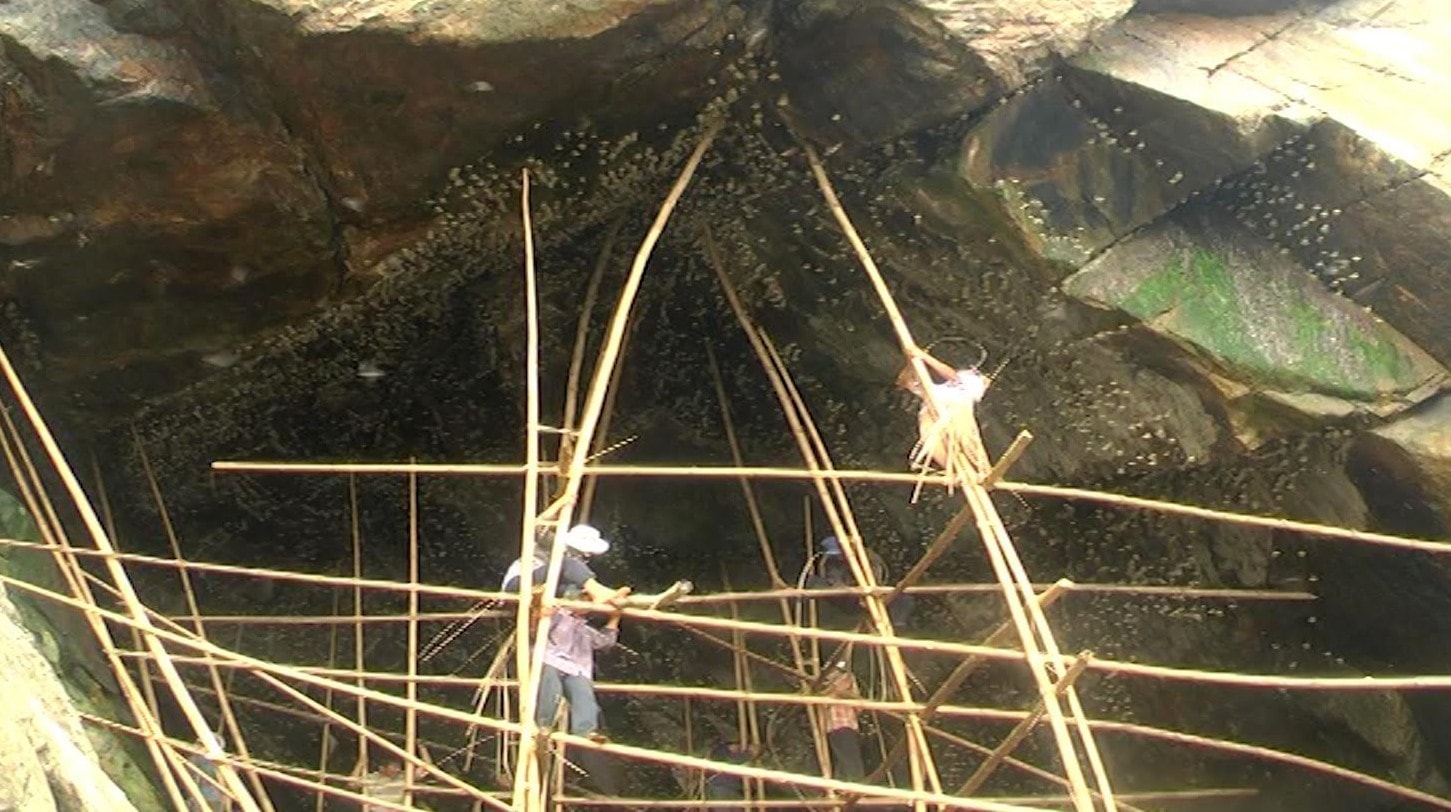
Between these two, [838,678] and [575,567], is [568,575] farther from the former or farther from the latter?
[838,678]

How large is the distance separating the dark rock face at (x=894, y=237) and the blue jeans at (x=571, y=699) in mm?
1599

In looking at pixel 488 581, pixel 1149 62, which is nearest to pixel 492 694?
pixel 488 581

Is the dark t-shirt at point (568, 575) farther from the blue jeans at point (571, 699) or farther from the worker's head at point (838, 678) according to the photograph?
the worker's head at point (838, 678)

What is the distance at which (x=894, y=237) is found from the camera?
451 cm

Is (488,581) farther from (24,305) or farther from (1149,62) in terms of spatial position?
(1149,62)

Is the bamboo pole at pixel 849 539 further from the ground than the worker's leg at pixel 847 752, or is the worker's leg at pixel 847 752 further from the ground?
the bamboo pole at pixel 849 539

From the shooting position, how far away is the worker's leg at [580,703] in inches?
146

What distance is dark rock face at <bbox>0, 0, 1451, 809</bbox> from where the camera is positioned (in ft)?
12.7

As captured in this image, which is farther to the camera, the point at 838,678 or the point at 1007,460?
the point at 838,678

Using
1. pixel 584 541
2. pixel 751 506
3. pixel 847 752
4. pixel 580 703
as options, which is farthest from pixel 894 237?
pixel 580 703

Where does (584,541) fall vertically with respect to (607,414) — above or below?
above

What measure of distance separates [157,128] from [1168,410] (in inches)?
132

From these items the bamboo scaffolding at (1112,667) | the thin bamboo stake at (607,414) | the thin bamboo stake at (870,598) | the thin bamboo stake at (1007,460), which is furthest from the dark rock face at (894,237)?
the bamboo scaffolding at (1112,667)

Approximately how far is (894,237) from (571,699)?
191 centimetres
